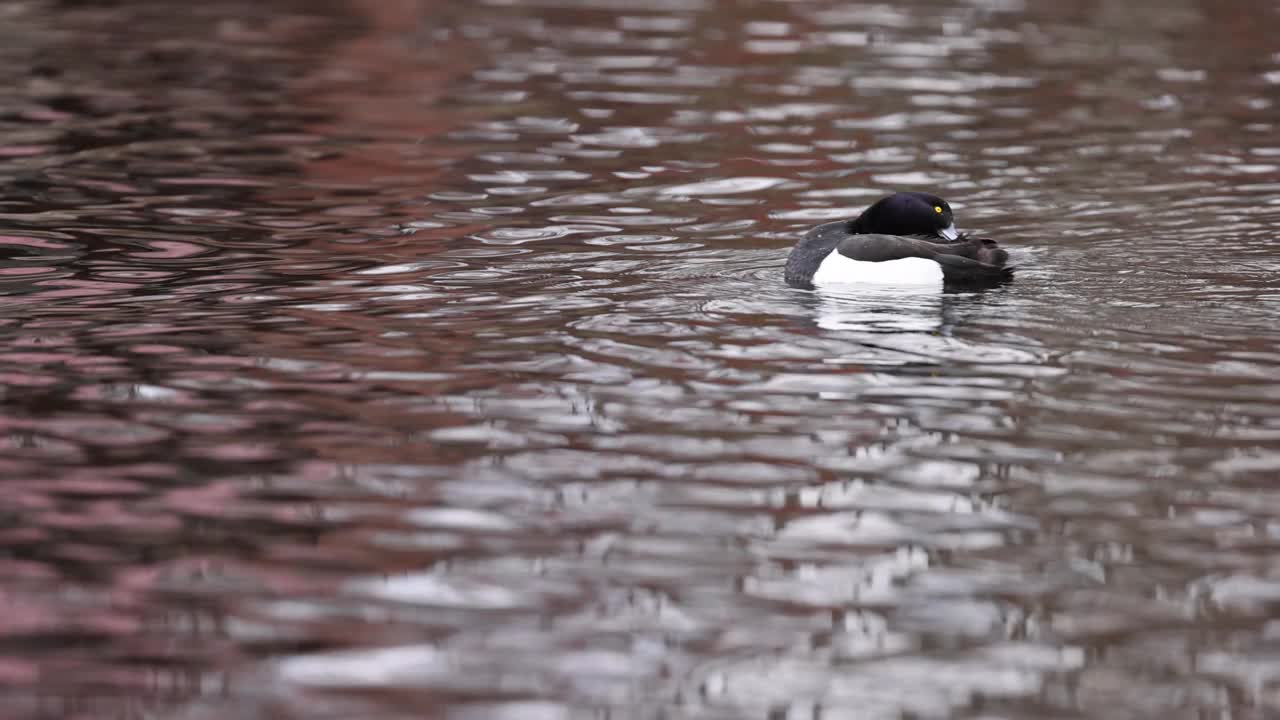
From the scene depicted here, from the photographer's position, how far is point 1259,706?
21.1ft

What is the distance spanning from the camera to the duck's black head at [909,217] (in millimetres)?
13000

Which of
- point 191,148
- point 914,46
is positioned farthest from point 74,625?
point 914,46

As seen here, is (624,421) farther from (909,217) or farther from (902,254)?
(909,217)

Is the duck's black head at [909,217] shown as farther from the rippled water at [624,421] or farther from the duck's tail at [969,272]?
the rippled water at [624,421]

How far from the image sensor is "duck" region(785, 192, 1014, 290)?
12.5 metres

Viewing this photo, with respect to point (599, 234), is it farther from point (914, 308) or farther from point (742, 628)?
point (742, 628)

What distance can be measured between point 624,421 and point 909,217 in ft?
13.6

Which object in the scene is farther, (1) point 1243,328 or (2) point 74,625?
(1) point 1243,328

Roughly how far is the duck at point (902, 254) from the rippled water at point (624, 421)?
0.21m

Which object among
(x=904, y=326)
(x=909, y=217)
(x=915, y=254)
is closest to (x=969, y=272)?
(x=915, y=254)

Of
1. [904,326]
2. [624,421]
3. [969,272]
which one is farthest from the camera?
[969,272]

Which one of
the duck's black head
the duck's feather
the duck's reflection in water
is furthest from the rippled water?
the duck's black head

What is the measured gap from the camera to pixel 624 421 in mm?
9617

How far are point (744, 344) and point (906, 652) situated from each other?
4.50m
